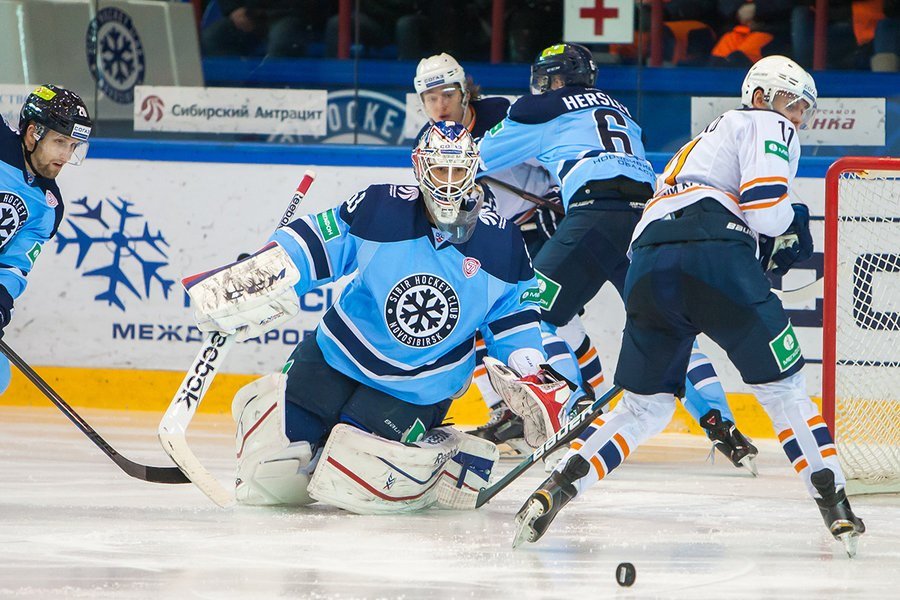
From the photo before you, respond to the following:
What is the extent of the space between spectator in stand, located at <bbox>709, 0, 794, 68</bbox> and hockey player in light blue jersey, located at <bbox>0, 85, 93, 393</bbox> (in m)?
2.96

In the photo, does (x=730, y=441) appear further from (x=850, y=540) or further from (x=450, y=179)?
(x=450, y=179)

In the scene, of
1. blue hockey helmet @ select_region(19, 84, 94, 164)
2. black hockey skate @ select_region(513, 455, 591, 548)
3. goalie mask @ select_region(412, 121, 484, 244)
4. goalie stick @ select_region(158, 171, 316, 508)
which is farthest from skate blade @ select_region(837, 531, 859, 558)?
blue hockey helmet @ select_region(19, 84, 94, 164)

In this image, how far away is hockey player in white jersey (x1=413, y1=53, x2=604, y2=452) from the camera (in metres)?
5.04

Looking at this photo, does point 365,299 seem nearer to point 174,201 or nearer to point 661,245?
point 661,245

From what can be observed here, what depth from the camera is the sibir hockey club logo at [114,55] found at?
607 centimetres

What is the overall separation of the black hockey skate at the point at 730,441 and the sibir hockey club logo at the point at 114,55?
290 cm

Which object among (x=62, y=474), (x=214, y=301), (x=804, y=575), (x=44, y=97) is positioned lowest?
(x=62, y=474)

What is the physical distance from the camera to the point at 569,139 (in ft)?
15.6

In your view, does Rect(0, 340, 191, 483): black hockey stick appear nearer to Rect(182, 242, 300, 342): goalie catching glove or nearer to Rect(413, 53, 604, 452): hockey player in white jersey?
Rect(182, 242, 300, 342): goalie catching glove

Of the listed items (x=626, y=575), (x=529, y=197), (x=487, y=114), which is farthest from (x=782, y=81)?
(x=487, y=114)

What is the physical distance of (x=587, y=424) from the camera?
342cm

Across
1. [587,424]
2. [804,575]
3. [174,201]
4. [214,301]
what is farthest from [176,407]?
[174,201]

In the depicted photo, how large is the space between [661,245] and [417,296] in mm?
600

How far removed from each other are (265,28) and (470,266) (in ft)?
10.5
